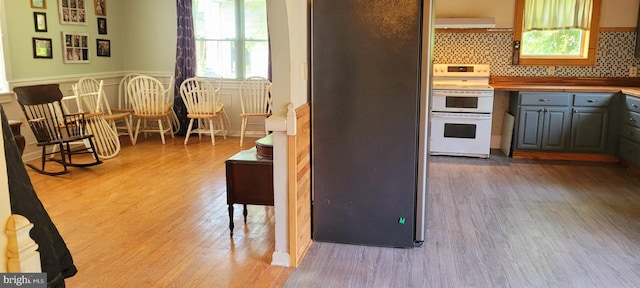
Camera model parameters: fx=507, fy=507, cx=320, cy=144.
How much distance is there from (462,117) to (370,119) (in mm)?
2977

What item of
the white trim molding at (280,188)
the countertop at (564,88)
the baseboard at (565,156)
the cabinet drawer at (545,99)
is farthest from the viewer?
the baseboard at (565,156)

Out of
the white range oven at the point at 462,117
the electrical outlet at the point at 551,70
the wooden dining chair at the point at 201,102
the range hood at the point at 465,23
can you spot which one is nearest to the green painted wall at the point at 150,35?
the wooden dining chair at the point at 201,102

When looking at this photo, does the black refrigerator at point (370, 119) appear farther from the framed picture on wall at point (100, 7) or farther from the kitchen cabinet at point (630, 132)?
the framed picture on wall at point (100, 7)

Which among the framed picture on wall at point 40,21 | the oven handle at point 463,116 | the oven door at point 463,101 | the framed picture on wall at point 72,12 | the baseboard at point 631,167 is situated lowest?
A: the baseboard at point 631,167

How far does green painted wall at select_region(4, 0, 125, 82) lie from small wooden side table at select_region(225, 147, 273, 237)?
11.8ft

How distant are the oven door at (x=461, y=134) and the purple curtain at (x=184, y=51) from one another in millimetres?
3442

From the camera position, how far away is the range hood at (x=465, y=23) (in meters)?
5.68

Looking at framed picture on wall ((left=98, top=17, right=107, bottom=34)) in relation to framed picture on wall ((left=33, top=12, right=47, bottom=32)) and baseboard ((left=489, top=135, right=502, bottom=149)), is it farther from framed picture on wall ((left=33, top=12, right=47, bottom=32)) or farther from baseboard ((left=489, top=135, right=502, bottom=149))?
baseboard ((left=489, top=135, right=502, bottom=149))

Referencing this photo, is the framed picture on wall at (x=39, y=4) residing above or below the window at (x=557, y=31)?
above

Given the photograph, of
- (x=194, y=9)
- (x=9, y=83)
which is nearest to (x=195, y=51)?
(x=194, y=9)

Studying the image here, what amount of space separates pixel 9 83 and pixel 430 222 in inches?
183

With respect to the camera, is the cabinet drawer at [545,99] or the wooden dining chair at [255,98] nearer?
the cabinet drawer at [545,99]

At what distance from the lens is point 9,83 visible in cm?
545

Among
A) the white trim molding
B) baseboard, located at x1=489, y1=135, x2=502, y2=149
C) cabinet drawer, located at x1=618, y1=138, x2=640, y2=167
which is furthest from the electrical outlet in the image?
the white trim molding
